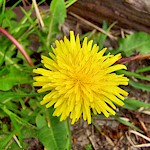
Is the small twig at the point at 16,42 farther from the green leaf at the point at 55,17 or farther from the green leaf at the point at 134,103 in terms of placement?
the green leaf at the point at 134,103

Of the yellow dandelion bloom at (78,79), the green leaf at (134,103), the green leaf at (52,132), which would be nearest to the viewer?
the yellow dandelion bloom at (78,79)

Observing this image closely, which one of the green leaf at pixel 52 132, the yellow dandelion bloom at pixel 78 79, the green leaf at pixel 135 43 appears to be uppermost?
the yellow dandelion bloom at pixel 78 79

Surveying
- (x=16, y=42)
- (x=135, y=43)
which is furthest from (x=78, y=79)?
(x=135, y=43)

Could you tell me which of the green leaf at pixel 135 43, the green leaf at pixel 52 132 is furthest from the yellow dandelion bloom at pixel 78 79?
the green leaf at pixel 135 43

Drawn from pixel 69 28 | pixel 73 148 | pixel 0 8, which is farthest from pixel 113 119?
pixel 0 8

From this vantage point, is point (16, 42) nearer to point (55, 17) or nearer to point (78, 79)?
point (55, 17)

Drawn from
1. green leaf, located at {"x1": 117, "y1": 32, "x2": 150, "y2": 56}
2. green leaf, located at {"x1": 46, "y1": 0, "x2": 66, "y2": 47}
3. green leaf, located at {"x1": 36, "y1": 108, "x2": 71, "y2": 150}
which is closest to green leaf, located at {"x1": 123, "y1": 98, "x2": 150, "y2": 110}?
green leaf, located at {"x1": 117, "y1": 32, "x2": 150, "y2": 56}

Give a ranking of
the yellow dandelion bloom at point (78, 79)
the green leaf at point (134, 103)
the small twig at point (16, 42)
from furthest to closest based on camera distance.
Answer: the green leaf at point (134, 103), the small twig at point (16, 42), the yellow dandelion bloom at point (78, 79)
